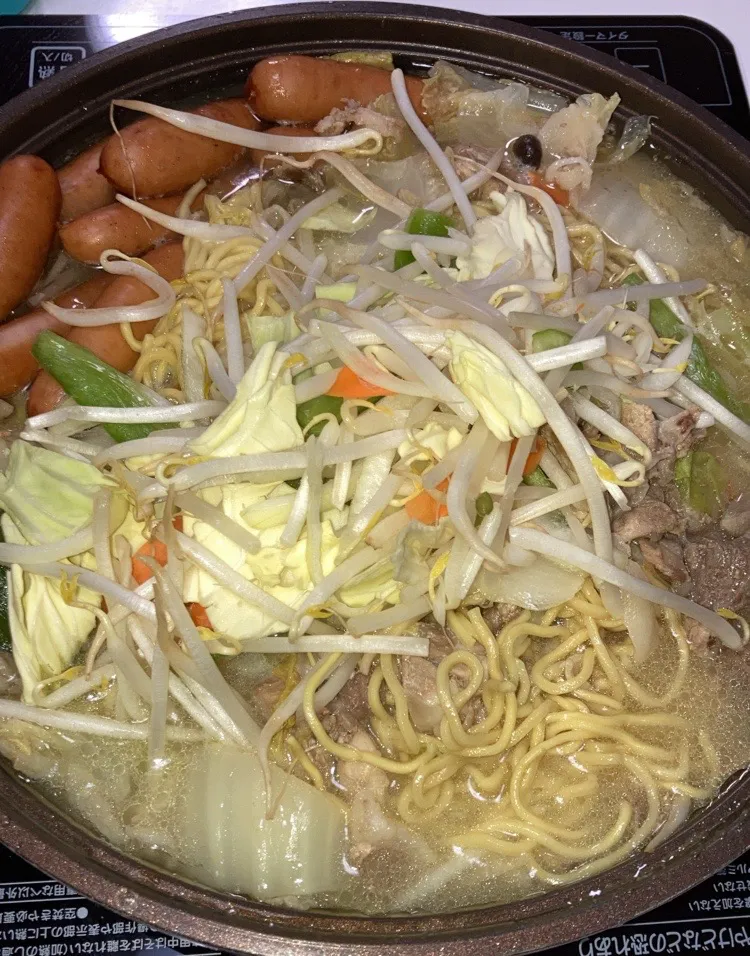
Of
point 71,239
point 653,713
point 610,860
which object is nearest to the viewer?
point 610,860

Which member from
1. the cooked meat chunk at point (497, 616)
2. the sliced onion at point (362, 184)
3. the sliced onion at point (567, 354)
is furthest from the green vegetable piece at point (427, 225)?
the cooked meat chunk at point (497, 616)

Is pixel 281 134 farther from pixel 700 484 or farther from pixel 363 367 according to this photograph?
pixel 700 484

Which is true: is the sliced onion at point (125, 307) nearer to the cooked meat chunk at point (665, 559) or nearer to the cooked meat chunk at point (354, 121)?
the cooked meat chunk at point (354, 121)

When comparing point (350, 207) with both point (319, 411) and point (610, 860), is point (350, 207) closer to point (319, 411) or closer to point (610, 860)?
point (319, 411)

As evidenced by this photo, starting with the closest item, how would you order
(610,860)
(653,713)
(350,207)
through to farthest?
(610,860), (653,713), (350,207)

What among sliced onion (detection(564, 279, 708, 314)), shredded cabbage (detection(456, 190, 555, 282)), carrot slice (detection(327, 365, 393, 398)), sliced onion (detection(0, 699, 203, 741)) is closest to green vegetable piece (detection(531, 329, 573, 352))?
sliced onion (detection(564, 279, 708, 314))

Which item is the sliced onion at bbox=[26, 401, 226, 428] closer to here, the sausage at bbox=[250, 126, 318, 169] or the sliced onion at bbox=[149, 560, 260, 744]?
the sliced onion at bbox=[149, 560, 260, 744]

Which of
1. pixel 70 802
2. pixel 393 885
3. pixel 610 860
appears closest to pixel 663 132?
pixel 610 860
